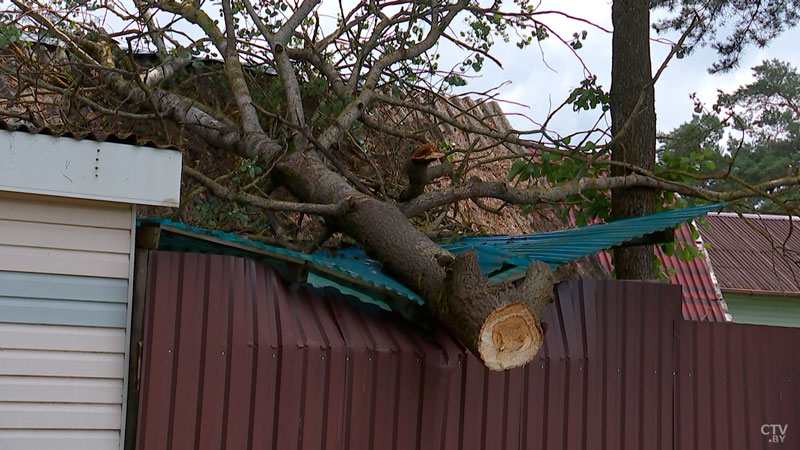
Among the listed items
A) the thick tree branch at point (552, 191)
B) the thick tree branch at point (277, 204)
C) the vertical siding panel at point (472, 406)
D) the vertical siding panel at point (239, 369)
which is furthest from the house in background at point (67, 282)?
the thick tree branch at point (552, 191)

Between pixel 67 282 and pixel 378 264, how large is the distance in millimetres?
2334

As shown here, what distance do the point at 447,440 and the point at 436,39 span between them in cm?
500

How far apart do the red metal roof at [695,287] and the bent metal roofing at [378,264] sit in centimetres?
803

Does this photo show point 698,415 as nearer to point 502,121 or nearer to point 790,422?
point 790,422

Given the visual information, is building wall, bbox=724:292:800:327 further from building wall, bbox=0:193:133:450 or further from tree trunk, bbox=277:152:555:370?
building wall, bbox=0:193:133:450

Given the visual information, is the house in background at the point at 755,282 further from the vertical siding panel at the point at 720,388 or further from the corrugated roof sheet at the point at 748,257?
the vertical siding panel at the point at 720,388

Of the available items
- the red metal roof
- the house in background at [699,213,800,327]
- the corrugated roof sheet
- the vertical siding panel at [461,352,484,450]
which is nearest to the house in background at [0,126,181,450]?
the vertical siding panel at [461,352,484,450]

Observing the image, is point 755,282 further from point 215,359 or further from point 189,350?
point 189,350

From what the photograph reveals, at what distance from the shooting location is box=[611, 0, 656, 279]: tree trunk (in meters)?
7.82

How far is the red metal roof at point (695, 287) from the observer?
47.5ft

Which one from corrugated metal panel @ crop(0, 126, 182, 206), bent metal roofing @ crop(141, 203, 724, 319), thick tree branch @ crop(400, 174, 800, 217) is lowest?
bent metal roofing @ crop(141, 203, 724, 319)

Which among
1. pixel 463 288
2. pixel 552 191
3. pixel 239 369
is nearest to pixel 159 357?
pixel 239 369

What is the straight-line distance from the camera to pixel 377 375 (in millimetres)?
5316

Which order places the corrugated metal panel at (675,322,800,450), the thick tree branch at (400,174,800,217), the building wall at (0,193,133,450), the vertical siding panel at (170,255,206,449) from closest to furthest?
the building wall at (0,193,133,450)
the vertical siding panel at (170,255,206,449)
the corrugated metal panel at (675,322,800,450)
the thick tree branch at (400,174,800,217)
